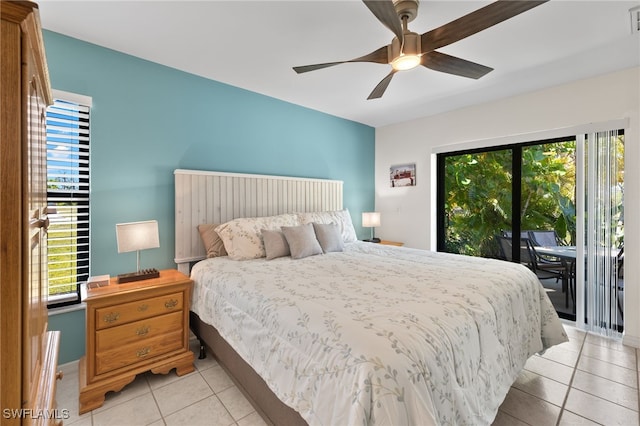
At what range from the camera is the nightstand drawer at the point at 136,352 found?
1880 mm

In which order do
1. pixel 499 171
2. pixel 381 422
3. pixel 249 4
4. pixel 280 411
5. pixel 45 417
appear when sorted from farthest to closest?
pixel 499 171 → pixel 249 4 → pixel 280 411 → pixel 381 422 → pixel 45 417

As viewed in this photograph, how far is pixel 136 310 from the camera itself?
2.00m

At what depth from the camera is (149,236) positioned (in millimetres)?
2209

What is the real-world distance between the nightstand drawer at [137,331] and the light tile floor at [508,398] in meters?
0.37

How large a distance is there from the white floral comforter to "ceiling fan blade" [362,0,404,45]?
1.45m

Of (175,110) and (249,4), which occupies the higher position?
(249,4)

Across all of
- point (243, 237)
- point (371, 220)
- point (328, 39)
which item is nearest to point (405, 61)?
point (328, 39)

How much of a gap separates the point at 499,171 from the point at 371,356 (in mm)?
3538

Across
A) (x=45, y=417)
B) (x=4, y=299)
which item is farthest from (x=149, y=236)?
(x=4, y=299)

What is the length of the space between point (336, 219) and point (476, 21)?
2.38m

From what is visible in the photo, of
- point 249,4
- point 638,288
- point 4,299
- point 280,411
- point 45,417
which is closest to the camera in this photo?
point 4,299

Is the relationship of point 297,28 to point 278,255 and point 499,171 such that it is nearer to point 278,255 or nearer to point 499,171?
point 278,255

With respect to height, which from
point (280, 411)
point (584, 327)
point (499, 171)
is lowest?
point (584, 327)

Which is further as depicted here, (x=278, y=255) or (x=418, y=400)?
(x=278, y=255)
